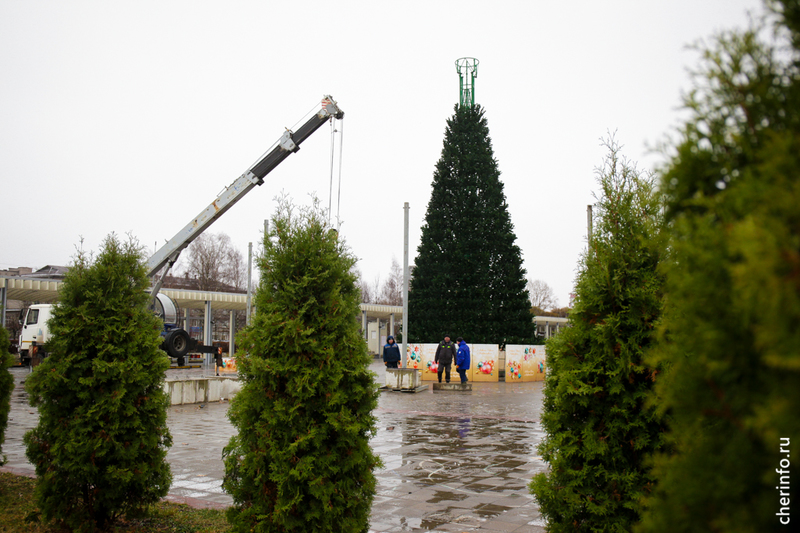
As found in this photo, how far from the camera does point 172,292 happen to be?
3247cm

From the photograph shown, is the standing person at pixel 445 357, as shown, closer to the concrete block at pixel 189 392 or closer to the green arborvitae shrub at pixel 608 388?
the concrete block at pixel 189 392

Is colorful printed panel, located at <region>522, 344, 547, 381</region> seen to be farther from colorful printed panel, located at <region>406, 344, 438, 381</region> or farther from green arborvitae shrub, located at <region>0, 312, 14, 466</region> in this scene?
green arborvitae shrub, located at <region>0, 312, 14, 466</region>

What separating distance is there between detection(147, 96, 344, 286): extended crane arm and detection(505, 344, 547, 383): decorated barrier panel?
1338cm

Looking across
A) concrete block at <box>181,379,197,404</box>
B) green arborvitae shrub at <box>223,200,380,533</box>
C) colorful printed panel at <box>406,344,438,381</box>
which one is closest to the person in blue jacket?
colorful printed panel at <box>406,344,438,381</box>

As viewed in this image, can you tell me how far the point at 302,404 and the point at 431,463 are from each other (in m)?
4.73

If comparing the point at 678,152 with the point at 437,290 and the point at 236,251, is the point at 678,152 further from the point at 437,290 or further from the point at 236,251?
the point at 236,251

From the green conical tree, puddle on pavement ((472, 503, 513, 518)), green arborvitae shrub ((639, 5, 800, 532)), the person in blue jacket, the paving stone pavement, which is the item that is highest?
the green conical tree

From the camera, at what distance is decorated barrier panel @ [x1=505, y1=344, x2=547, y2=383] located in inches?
985

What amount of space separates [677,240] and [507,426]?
10814 mm

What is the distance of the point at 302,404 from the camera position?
4.07 metres

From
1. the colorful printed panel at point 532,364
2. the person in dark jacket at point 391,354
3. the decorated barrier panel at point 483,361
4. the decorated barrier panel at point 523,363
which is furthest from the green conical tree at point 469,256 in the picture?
the person in dark jacket at point 391,354

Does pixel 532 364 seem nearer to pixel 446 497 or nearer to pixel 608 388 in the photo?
pixel 446 497

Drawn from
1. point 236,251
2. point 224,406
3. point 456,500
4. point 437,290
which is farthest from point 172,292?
point 236,251

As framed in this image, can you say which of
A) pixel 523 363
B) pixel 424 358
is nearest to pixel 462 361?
pixel 424 358
